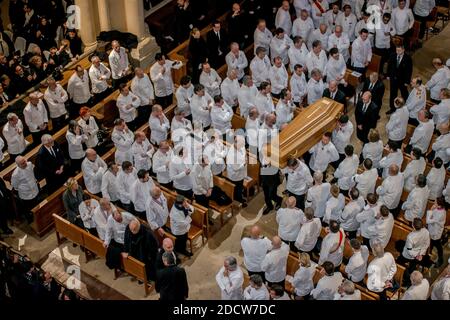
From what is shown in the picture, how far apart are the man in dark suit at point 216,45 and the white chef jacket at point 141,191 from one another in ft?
14.0

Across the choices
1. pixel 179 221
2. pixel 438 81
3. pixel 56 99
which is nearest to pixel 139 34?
pixel 56 99

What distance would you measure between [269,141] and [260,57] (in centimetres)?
241

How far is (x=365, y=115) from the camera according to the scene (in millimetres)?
17594

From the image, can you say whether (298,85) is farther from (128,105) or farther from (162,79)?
(128,105)

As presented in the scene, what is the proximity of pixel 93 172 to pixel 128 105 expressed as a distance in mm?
1973

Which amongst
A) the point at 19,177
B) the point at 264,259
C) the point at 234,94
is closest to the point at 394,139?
the point at 234,94

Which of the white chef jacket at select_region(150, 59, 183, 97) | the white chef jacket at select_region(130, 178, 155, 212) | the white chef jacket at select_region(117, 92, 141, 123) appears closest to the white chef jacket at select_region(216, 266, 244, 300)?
the white chef jacket at select_region(130, 178, 155, 212)

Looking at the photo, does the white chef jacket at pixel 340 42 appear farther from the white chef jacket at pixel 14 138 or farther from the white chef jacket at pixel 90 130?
the white chef jacket at pixel 14 138

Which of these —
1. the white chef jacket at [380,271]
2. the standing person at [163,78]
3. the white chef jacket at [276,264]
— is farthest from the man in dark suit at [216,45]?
the white chef jacket at [380,271]

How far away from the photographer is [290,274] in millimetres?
15094

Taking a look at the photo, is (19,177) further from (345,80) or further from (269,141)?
(345,80)

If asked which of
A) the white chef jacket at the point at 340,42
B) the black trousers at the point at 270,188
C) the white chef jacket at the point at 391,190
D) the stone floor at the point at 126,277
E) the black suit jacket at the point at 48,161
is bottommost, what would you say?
the stone floor at the point at 126,277

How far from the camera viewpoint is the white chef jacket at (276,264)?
1443cm

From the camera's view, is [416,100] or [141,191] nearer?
[141,191]
